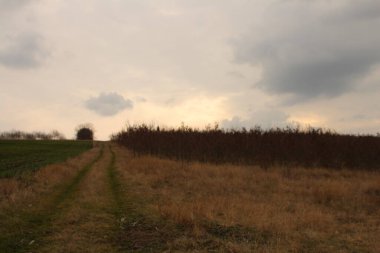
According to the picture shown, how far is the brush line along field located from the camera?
27.9 feet

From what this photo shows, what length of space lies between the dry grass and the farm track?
1263 millimetres

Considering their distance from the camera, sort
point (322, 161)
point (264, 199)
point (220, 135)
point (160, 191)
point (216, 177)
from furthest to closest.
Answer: point (220, 135)
point (322, 161)
point (216, 177)
point (160, 191)
point (264, 199)

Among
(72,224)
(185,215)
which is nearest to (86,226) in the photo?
(72,224)

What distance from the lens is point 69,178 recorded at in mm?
19406

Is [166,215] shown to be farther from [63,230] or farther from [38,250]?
[38,250]

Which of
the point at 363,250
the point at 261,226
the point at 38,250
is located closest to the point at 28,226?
the point at 38,250

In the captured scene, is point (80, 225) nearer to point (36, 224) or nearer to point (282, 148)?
point (36, 224)

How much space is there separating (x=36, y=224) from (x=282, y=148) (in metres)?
18.8

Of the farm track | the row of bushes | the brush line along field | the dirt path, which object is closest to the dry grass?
the brush line along field

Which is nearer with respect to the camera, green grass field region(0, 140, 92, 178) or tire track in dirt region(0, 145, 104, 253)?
tire track in dirt region(0, 145, 104, 253)

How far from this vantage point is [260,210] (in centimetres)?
1165

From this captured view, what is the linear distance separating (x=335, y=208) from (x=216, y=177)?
6483mm

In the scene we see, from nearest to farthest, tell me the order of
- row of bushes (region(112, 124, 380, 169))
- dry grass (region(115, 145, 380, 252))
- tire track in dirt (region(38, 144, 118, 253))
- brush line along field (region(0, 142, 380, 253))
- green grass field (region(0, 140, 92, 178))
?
tire track in dirt (region(38, 144, 118, 253)), brush line along field (region(0, 142, 380, 253)), dry grass (region(115, 145, 380, 252)), green grass field (region(0, 140, 92, 178)), row of bushes (region(112, 124, 380, 169))

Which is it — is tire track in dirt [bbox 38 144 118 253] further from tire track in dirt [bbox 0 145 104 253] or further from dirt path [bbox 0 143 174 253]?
tire track in dirt [bbox 0 145 104 253]
